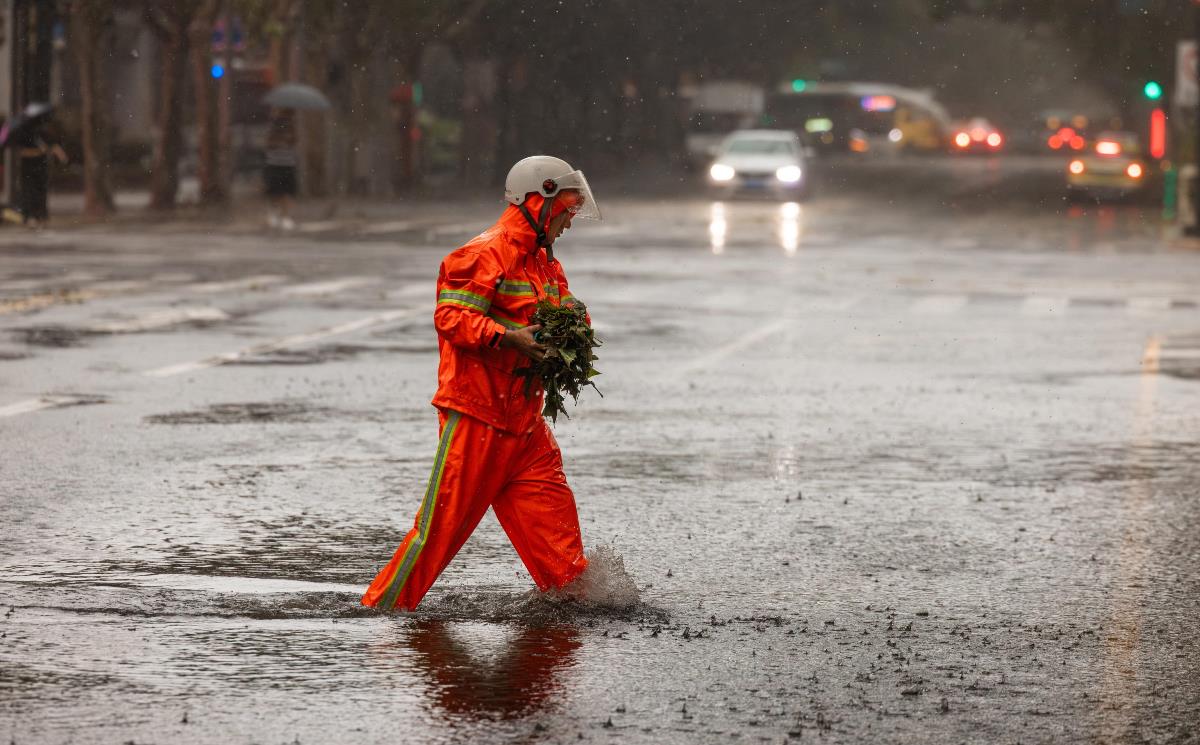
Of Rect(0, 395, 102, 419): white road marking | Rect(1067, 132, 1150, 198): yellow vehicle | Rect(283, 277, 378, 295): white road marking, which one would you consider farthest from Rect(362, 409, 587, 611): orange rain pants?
Rect(1067, 132, 1150, 198): yellow vehicle

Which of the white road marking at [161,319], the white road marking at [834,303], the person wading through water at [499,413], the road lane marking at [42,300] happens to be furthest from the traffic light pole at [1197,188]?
the person wading through water at [499,413]

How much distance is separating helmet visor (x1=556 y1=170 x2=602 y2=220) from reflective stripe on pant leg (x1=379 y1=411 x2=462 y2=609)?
753 mm

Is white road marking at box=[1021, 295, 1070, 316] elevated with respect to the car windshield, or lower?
lower

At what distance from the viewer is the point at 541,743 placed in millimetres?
5527

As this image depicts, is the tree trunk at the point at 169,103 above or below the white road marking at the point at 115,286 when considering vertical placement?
above

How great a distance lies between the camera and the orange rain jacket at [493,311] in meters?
6.89

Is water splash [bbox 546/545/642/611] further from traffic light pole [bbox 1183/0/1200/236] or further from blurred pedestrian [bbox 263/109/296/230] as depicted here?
traffic light pole [bbox 1183/0/1200/236]

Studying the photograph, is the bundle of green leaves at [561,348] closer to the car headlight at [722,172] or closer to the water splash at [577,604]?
the water splash at [577,604]

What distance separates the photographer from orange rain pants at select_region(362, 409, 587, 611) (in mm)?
6957

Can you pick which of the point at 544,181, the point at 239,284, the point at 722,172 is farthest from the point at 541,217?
the point at 722,172

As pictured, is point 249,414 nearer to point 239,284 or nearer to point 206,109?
point 239,284

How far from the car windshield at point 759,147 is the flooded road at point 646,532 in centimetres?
2673

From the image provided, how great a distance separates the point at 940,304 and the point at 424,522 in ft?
46.7

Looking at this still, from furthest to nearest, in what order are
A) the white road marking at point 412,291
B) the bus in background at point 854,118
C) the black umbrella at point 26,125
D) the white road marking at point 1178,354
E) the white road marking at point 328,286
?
the bus in background at point 854,118 → the black umbrella at point 26,125 → the white road marking at point 328,286 → the white road marking at point 412,291 → the white road marking at point 1178,354
